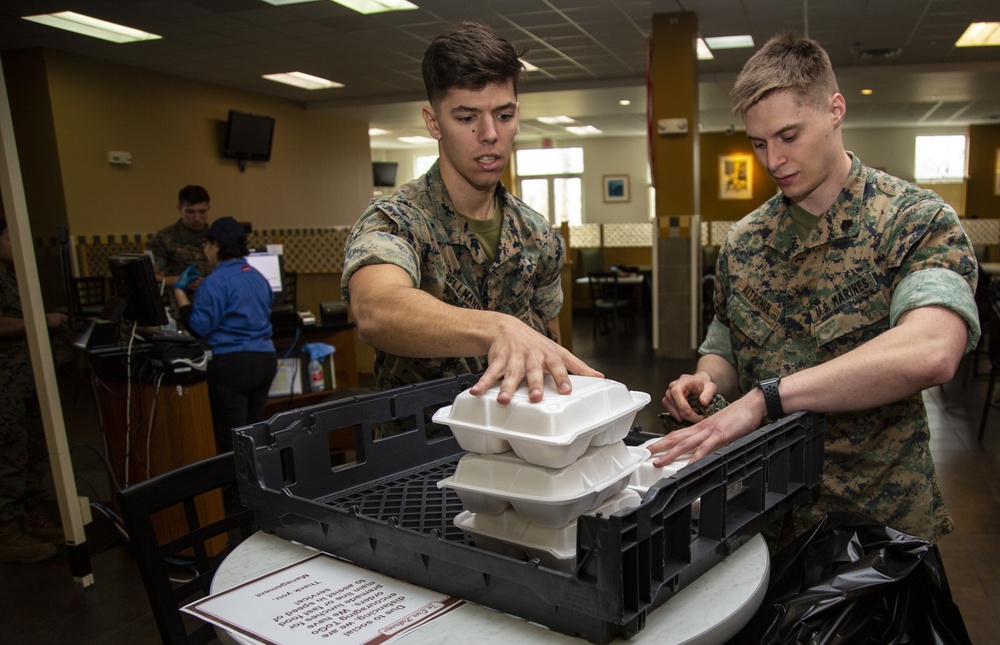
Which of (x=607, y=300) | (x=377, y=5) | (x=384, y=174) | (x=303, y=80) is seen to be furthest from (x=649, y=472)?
(x=384, y=174)

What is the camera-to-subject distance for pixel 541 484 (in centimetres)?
90

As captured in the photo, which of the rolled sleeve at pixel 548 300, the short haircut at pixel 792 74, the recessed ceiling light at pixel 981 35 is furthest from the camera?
the recessed ceiling light at pixel 981 35

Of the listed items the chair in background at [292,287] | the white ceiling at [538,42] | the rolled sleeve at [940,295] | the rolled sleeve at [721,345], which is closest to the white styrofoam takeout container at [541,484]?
the rolled sleeve at [940,295]

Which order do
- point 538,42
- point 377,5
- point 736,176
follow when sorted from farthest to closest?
point 736,176
point 538,42
point 377,5

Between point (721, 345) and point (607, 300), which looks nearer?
point (721, 345)

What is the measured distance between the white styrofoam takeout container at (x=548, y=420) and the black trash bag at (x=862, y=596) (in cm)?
33

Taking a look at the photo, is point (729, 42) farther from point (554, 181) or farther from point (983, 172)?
point (983, 172)

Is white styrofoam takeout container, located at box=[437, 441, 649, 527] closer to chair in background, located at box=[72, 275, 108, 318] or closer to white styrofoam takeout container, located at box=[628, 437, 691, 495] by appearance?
white styrofoam takeout container, located at box=[628, 437, 691, 495]

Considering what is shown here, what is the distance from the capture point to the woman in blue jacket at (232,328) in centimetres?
363

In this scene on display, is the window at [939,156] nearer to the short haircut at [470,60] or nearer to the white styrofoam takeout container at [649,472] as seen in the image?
the short haircut at [470,60]

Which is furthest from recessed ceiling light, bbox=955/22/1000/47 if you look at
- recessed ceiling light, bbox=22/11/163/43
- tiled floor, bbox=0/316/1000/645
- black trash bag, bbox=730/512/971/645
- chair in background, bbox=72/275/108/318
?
chair in background, bbox=72/275/108/318

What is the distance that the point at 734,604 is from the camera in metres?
0.90

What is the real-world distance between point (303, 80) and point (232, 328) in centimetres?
688

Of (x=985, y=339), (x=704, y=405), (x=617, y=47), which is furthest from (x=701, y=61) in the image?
(x=704, y=405)
